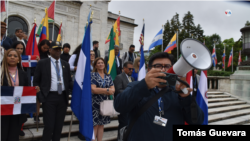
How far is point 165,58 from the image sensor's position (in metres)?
1.66

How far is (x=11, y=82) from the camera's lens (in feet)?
9.99

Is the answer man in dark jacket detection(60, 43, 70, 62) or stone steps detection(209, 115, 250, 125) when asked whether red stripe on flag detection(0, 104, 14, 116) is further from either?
stone steps detection(209, 115, 250, 125)

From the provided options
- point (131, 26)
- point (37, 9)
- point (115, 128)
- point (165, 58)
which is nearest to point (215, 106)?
point (115, 128)

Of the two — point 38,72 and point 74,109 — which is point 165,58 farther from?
point 38,72

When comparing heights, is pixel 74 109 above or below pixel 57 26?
below

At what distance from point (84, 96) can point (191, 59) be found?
2589 mm

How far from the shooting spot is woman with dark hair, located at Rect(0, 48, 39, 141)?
9.25 feet

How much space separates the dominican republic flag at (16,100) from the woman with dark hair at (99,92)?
1244mm

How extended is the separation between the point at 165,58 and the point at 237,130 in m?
1.41

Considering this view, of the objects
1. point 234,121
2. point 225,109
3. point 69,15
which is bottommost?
point 234,121

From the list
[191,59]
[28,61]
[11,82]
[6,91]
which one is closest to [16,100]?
[6,91]

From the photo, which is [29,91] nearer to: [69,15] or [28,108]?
[28,108]

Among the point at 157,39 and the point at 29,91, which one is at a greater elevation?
the point at 157,39

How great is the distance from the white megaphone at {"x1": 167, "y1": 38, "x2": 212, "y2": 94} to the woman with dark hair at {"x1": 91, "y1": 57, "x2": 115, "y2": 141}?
2462 millimetres
